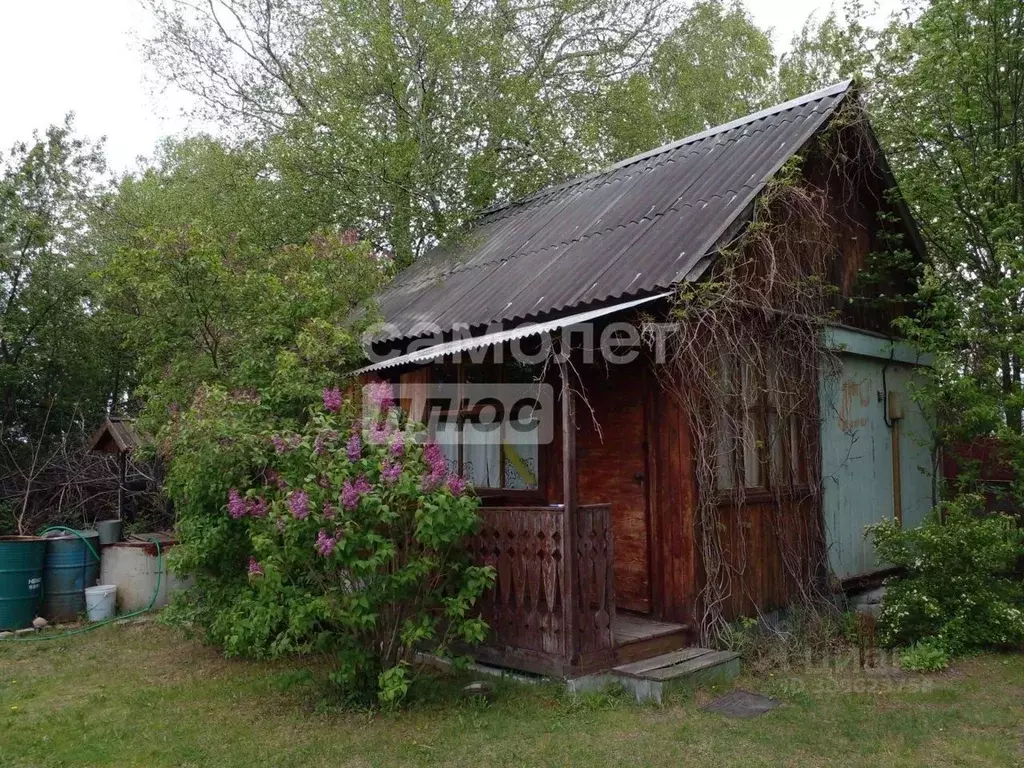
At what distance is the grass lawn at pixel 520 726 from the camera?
4.60 m

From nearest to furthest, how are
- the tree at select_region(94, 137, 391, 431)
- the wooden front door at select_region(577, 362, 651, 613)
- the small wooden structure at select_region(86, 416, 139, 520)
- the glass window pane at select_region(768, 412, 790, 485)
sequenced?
the wooden front door at select_region(577, 362, 651, 613) → the tree at select_region(94, 137, 391, 431) → the glass window pane at select_region(768, 412, 790, 485) → the small wooden structure at select_region(86, 416, 139, 520)

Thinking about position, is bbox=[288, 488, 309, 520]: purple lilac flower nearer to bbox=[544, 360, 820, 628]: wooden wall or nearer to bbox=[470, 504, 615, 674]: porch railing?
bbox=[470, 504, 615, 674]: porch railing

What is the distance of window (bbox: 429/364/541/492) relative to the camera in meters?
7.54

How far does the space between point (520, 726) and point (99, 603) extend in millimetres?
6200

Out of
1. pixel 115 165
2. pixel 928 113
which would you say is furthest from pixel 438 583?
pixel 115 165

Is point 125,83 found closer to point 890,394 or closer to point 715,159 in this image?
point 715,159

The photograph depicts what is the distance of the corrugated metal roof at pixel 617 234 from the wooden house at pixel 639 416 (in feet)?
0.10

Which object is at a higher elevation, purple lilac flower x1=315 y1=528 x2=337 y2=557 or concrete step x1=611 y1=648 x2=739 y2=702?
purple lilac flower x1=315 y1=528 x2=337 y2=557

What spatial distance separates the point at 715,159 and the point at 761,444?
3242 mm

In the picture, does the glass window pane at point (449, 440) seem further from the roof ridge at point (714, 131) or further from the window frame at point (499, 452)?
the roof ridge at point (714, 131)

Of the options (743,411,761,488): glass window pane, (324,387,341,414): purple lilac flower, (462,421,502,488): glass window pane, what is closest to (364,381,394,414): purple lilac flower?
(324,387,341,414): purple lilac flower

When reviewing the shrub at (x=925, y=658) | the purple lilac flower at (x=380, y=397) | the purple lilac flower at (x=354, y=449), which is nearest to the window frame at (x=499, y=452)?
the purple lilac flower at (x=380, y=397)

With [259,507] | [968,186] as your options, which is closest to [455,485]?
[259,507]

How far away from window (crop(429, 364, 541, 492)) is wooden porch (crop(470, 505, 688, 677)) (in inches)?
65.2
